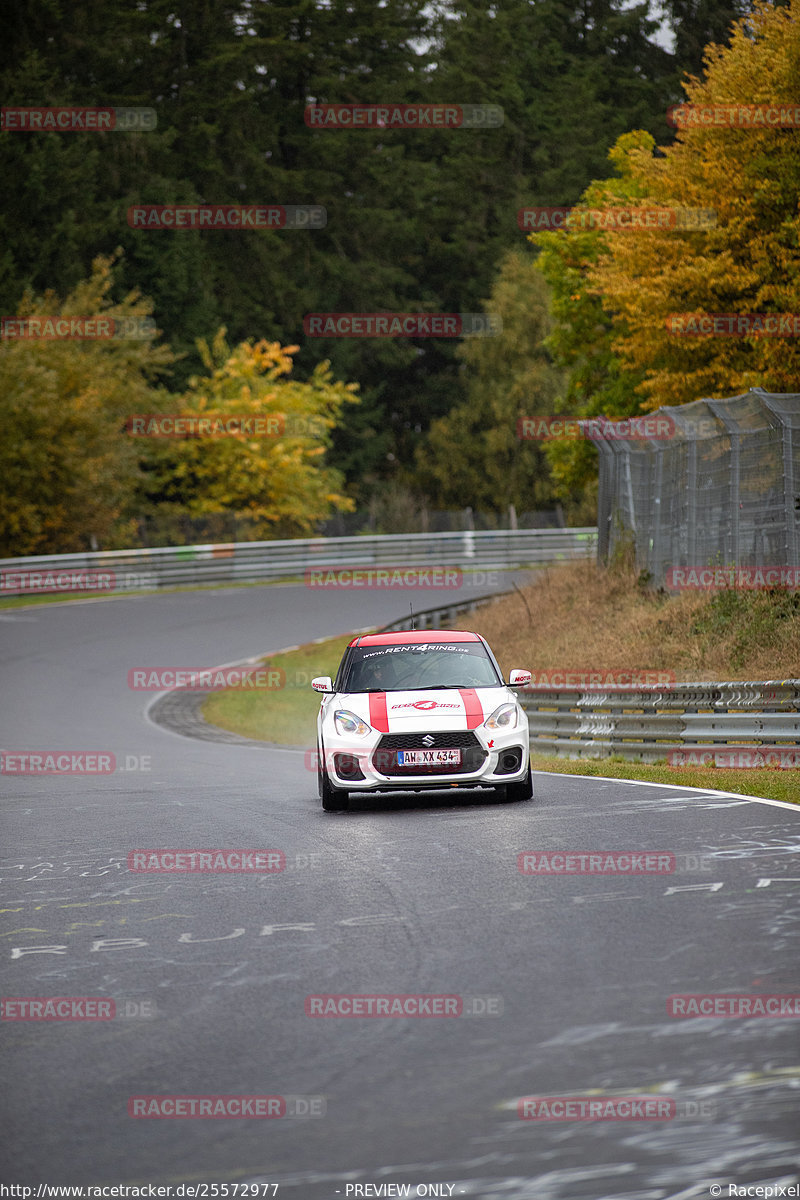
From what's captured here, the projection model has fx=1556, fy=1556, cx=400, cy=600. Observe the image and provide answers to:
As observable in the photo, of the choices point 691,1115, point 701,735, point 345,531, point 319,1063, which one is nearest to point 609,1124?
point 691,1115

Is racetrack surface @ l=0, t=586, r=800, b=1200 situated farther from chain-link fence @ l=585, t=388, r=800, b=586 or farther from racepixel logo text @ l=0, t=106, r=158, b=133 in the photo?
racepixel logo text @ l=0, t=106, r=158, b=133

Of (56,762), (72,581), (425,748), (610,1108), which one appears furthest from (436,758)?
(72,581)

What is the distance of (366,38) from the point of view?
72125mm

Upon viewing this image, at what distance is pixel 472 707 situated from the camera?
13.0m

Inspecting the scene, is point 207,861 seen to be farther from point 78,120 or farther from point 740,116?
point 78,120

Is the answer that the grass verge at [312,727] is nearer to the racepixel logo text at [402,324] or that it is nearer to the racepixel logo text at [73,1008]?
the racepixel logo text at [73,1008]

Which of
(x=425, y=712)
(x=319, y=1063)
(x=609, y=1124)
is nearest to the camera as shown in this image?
(x=609, y=1124)

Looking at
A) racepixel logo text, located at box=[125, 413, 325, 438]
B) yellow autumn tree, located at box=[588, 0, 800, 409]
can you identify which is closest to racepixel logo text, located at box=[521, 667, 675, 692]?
yellow autumn tree, located at box=[588, 0, 800, 409]

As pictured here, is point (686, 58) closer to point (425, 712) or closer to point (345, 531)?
point (345, 531)

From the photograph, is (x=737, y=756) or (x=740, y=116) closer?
(x=737, y=756)

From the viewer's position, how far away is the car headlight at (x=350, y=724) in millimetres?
12891

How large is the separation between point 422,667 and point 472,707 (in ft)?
4.36

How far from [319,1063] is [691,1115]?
138cm

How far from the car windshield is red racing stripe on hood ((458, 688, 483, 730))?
426mm
